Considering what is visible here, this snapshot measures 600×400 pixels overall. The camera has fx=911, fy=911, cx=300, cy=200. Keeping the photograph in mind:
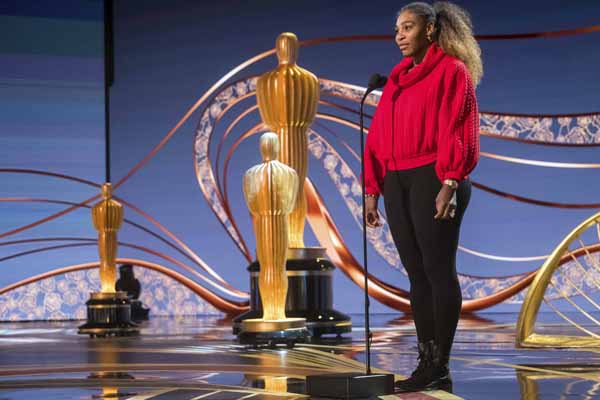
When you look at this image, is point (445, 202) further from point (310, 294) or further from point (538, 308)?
point (310, 294)

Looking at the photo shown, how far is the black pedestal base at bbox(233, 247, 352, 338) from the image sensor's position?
Answer: 5.02 meters

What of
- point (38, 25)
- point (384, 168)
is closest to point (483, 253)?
point (38, 25)

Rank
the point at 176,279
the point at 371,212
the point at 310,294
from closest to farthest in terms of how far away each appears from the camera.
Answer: the point at 371,212 → the point at 310,294 → the point at 176,279

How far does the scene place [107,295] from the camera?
6.05m

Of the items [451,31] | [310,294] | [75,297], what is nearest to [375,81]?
[451,31]

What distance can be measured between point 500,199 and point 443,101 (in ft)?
21.0

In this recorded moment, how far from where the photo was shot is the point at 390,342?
450cm

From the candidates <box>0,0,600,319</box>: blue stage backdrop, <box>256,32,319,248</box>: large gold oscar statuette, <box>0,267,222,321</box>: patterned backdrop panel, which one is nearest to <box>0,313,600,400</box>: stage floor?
<box>256,32,319,248</box>: large gold oscar statuette

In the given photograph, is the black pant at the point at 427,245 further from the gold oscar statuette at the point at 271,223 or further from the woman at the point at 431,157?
the gold oscar statuette at the point at 271,223

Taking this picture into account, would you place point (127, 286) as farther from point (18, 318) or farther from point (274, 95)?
point (274, 95)

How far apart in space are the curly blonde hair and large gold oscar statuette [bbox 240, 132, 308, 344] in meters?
1.90

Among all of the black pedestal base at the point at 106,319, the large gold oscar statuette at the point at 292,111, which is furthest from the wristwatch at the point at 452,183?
the black pedestal base at the point at 106,319

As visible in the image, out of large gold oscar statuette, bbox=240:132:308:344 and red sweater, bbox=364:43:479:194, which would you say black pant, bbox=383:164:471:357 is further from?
large gold oscar statuette, bbox=240:132:308:344

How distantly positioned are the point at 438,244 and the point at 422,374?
1.14 ft
